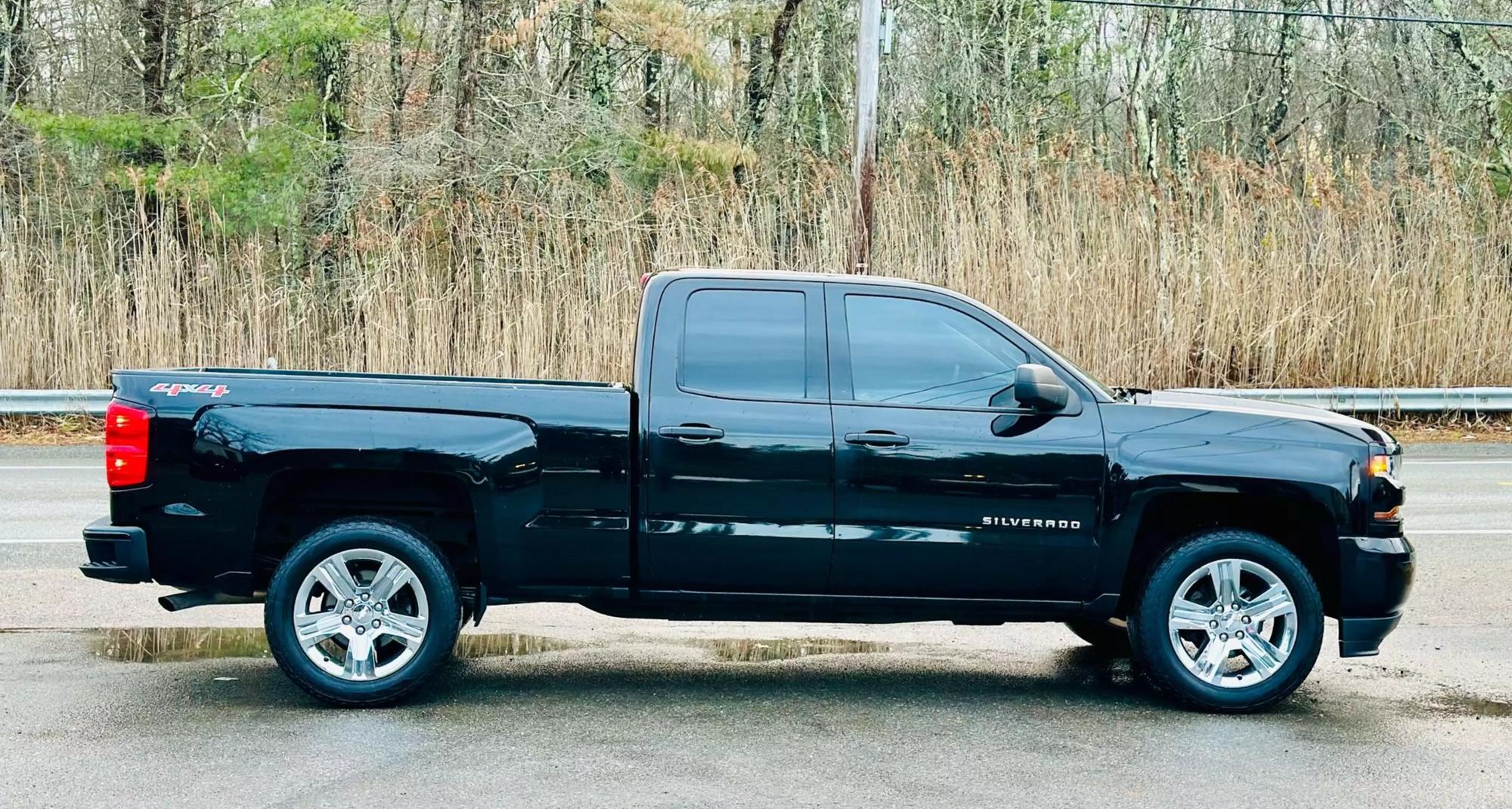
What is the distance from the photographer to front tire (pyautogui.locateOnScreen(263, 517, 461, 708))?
5.74 m

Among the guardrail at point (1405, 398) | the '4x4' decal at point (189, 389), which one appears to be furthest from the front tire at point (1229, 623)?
the guardrail at point (1405, 398)

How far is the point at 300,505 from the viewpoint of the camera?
239 inches

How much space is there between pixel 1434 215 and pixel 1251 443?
502 inches

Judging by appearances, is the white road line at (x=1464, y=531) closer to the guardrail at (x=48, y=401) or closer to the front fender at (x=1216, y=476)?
the front fender at (x=1216, y=476)

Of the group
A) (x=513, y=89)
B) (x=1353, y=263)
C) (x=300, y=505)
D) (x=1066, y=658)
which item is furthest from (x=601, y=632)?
(x=513, y=89)

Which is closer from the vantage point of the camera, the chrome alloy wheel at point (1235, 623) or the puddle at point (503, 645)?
the chrome alloy wheel at point (1235, 623)

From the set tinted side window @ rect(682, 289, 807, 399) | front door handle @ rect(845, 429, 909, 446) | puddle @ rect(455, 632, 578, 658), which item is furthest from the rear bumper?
puddle @ rect(455, 632, 578, 658)

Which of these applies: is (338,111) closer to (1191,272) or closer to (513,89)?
(513,89)

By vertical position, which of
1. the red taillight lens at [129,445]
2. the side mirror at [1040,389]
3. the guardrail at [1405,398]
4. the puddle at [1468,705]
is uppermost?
the side mirror at [1040,389]

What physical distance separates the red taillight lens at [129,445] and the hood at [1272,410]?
13.2ft

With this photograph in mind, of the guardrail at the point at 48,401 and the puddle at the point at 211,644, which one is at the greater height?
the guardrail at the point at 48,401

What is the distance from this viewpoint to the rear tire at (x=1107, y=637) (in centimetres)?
693

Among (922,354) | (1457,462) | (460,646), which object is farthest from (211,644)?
(1457,462)

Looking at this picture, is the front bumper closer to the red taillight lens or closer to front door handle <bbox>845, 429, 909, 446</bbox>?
front door handle <bbox>845, 429, 909, 446</bbox>
